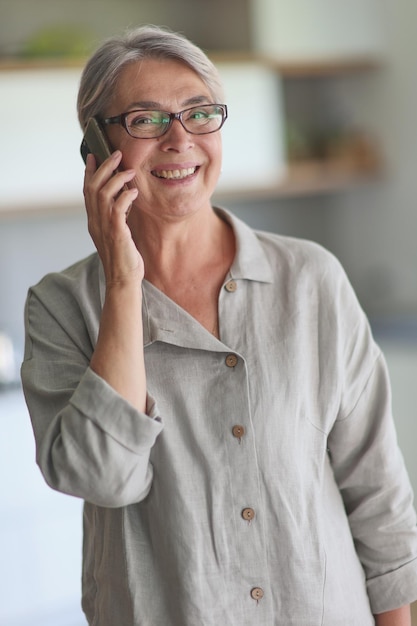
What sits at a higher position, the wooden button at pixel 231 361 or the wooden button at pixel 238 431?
→ the wooden button at pixel 231 361

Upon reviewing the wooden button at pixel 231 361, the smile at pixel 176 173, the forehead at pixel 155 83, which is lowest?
the wooden button at pixel 231 361

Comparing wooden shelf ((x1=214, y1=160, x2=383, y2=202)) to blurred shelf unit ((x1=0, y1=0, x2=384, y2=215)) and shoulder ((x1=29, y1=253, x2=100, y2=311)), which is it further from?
shoulder ((x1=29, y1=253, x2=100, y2=311))

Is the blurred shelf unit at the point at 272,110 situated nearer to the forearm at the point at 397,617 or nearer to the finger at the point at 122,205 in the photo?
the finger at the point at 122,205

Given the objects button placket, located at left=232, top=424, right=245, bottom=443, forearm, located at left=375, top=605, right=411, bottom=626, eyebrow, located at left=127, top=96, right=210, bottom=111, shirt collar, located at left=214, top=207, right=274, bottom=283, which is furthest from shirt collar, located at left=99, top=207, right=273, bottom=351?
forearm, located at left=375, top=605, right=411, bottom=626

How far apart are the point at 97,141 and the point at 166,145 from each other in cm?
10

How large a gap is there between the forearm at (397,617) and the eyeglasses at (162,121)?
2.39 feet

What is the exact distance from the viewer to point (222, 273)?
138 centimetres

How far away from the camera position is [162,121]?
1278 millimetres

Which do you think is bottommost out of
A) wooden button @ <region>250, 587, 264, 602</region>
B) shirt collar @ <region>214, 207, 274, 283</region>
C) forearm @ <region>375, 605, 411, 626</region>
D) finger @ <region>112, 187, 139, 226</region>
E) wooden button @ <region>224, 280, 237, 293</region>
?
forearm @ <region>375, 605, 411, 626</region>

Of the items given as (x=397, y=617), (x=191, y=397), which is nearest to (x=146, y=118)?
A: (x=191, y=397)

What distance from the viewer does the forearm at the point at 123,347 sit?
122 centimetres

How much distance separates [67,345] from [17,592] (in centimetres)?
224

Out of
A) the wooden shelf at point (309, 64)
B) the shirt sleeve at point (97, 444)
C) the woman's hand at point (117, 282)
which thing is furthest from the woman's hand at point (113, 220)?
the wooden shelf at point (309, 64)

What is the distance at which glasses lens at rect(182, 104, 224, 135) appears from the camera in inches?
50.7
